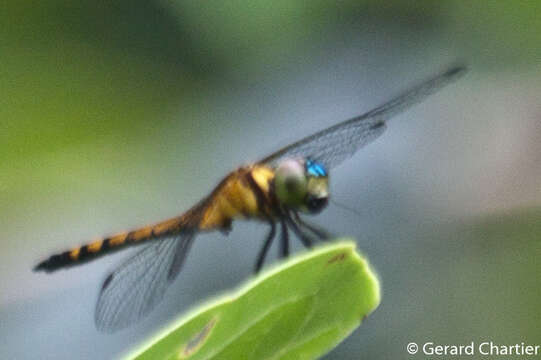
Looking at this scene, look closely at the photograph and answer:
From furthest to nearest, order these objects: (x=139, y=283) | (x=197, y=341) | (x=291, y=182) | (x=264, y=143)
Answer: (x=264, y=143), (x=291, y=182), (x=139, y=283), (x=197, y=341)

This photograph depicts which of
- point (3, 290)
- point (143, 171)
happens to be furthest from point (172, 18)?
point (3, 290)

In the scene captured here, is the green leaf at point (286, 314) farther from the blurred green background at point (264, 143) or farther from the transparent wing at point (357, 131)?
the transparent wing at point (357, 131)

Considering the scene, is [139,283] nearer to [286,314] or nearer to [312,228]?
[312,228]

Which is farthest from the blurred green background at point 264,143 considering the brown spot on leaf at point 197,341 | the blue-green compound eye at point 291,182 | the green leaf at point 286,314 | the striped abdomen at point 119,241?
the brown spot on leaf at point 197,341

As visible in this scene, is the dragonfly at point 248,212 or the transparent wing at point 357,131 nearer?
the dragonfly at point 248,212

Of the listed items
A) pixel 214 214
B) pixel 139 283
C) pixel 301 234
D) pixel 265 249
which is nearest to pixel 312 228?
pixel 301 234

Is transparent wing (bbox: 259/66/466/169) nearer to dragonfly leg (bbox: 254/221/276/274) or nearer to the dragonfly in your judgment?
the dragonfly

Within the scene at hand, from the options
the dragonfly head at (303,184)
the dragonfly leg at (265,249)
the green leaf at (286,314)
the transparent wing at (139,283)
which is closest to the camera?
the green leaf at (286,314)
